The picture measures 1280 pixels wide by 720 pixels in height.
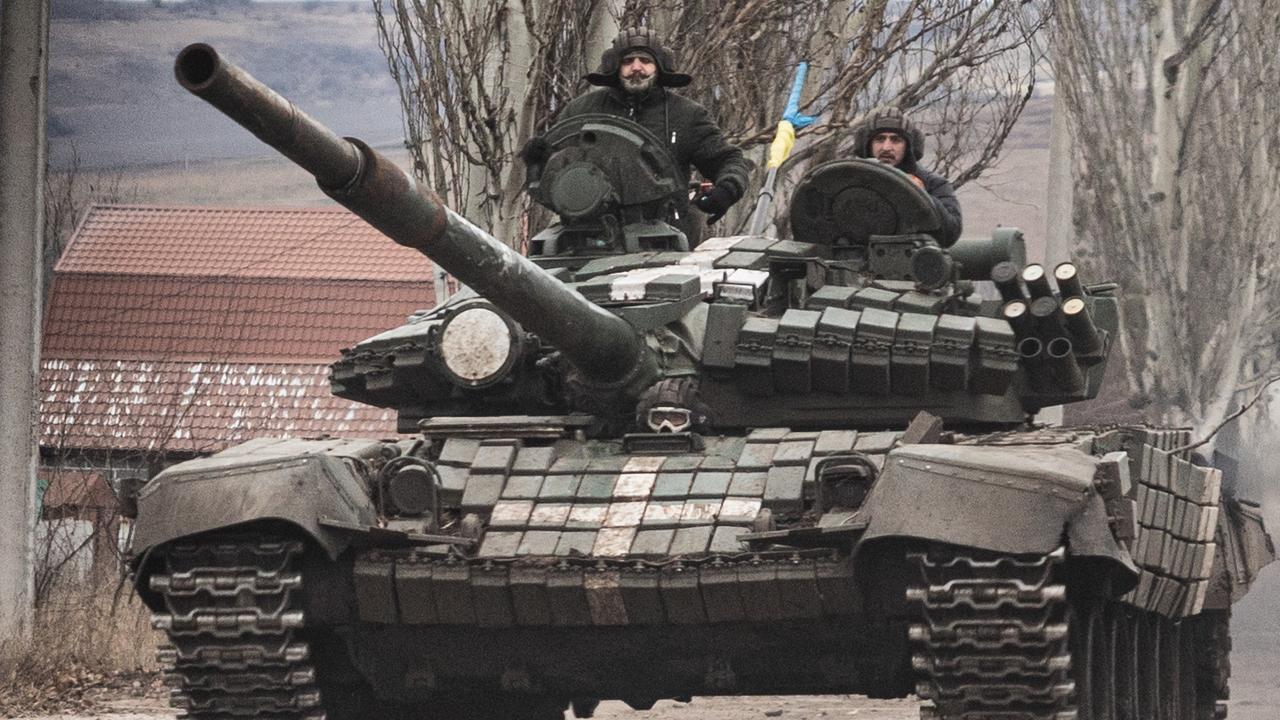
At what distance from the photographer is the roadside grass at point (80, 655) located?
17.9 metres

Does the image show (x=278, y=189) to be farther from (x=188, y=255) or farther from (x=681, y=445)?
(x=681, y=445)

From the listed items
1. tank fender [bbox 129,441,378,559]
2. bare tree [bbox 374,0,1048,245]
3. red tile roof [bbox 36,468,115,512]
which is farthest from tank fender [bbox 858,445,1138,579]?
red tile roof [bbox 36,468,115,512]

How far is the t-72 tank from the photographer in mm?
11211

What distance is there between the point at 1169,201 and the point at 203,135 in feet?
92.6

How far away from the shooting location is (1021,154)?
74.6 m

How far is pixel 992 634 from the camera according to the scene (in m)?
11.1

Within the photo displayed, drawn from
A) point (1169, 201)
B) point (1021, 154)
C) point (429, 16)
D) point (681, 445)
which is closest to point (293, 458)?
point (681, 445)

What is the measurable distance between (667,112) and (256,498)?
4425 millimetres

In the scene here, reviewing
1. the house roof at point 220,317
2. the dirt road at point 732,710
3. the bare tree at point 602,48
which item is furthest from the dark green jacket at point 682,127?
the house roof at point 220,317

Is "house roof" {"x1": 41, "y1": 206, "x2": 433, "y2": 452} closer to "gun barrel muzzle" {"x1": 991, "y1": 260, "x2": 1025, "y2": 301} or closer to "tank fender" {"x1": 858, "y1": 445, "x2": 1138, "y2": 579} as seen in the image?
"gun barrel muzzle" {"x1": 991, "y1": 260, "x2": 1025, "y2": 301}

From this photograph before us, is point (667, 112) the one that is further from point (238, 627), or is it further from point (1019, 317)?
point (238, 627)

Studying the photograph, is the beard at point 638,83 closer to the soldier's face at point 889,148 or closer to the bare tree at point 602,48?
the soldier's face at point 889,148

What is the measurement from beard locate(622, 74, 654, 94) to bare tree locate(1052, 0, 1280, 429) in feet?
71.8

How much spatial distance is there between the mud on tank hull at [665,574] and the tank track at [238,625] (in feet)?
0.04
